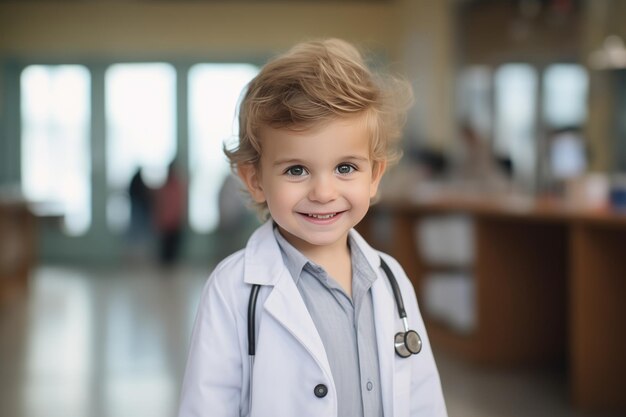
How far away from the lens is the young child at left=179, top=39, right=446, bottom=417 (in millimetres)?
1407

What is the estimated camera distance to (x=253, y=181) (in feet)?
5.05

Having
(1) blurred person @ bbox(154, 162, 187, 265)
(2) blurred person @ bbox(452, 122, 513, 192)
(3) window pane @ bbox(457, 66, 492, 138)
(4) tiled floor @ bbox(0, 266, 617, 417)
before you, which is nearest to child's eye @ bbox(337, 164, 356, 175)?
(4) tiled floor @ bbox(0, 266, 617, 417)

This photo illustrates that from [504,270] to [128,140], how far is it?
7.59m

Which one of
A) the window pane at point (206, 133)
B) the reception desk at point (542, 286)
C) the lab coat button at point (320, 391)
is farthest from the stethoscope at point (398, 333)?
the window pane at point (206, 133)

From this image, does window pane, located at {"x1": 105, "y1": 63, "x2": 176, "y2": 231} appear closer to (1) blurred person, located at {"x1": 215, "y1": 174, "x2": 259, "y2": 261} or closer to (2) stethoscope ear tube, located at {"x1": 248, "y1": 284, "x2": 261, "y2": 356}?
(1) blurred person, located at {"x1": 215, "y1": 174, "x2": 259, "y2": 261}

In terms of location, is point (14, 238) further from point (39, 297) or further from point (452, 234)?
point (452, 234)

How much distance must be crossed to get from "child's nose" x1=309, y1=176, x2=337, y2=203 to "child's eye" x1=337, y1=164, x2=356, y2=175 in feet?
0.13

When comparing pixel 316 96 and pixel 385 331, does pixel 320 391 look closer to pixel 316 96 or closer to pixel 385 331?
pixel 385 331

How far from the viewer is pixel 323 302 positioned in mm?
1479

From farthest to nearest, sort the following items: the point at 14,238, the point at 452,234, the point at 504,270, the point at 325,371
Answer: the point at 14,238
the point at 452,234
the point at 504,270
the point at 325,371

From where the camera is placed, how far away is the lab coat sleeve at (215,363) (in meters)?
1.43

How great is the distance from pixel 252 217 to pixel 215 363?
1009 cm

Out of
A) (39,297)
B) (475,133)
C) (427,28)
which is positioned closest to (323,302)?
(475,133)

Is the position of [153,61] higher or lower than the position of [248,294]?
higher
